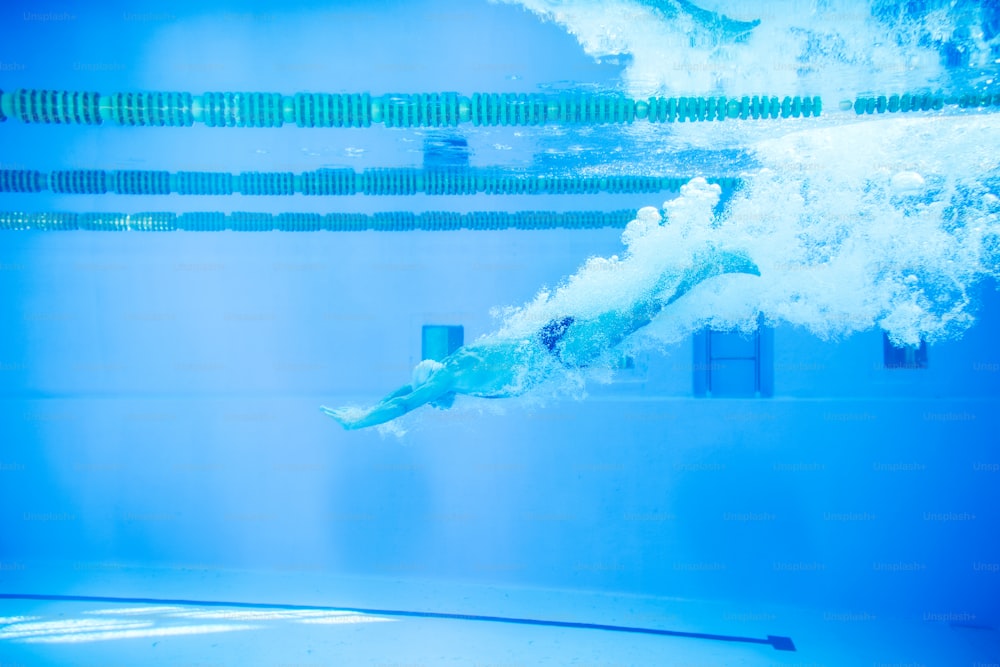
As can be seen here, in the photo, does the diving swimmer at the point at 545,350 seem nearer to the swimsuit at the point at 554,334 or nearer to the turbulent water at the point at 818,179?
the swimsuit at the point at 554,334

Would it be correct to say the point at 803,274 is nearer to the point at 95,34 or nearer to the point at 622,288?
the point at 622,288

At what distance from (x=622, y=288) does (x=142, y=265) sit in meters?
4.85

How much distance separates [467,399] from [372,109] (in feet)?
7.97

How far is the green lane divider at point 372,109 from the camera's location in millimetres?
3270

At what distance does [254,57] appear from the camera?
176 inches

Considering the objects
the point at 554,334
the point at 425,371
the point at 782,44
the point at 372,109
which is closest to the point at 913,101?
the point at 782,44

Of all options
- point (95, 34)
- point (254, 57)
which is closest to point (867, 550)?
point (254, 57)

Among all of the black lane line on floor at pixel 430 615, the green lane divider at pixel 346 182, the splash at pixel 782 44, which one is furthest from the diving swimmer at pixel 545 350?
the black lane line on floor at pixel 430 615

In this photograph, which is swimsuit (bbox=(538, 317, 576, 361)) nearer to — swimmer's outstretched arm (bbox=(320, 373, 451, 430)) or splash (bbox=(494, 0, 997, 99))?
swimmer's outstretched arm (bbox=(320, 373, 451, 430))

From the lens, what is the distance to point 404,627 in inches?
192

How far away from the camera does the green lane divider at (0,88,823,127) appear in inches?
129

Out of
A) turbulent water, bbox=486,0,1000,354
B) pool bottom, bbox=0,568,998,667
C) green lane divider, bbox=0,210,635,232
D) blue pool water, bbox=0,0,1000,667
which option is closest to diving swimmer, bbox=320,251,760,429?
turbulent water, bbox=486,0,1000,354

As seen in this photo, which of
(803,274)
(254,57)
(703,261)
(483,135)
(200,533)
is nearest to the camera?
(703,261)

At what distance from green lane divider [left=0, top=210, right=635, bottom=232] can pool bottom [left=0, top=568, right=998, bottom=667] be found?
142 inches
